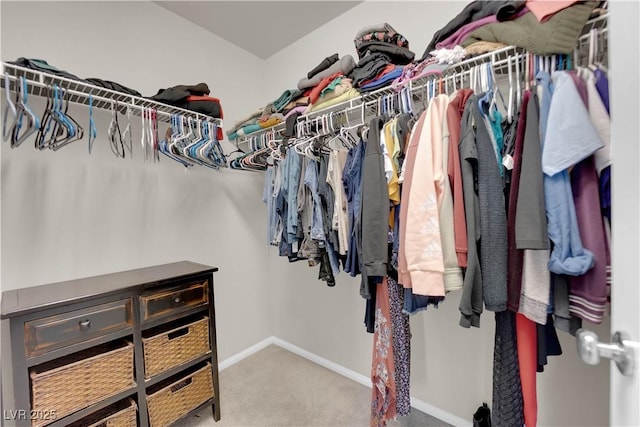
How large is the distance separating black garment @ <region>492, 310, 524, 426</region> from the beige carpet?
94cm

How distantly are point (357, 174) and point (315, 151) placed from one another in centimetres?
34

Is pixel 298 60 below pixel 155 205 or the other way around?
the other way around

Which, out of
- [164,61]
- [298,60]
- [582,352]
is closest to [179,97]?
[164,61]

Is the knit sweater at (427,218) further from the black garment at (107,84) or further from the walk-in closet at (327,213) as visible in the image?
the black garment at (107,84)

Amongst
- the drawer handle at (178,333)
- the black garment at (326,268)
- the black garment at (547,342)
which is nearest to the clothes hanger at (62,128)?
the drawer handle at (178,333)

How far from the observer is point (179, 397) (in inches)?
61.4

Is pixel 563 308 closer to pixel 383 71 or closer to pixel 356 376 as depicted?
pixel 383 71

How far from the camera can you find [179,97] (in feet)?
5.54

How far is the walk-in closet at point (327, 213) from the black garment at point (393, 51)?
0.12 ft

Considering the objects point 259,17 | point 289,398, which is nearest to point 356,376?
point 289,398

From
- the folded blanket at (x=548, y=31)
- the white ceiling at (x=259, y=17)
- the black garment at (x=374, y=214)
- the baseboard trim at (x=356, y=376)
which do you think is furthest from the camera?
the white ceiling at (x=259, y=17)

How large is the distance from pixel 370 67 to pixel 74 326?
6.07 feet

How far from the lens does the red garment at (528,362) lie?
892 millimetres

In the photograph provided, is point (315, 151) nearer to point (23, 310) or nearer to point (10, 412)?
point (23, 310)
